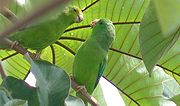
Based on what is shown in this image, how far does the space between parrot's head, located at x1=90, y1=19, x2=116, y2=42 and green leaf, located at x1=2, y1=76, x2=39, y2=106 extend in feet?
2.09

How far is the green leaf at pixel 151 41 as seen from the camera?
564 millimetres

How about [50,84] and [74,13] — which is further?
[74,13]

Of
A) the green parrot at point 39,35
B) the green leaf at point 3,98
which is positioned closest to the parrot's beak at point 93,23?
the green parrot at point 39,35

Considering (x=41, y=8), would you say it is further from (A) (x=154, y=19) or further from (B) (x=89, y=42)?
(B) (x=89, y=42)

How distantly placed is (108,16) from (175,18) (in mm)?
1051

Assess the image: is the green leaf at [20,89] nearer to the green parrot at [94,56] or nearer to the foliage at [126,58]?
the green parrot at [94,56]

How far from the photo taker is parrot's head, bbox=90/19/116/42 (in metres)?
1.18

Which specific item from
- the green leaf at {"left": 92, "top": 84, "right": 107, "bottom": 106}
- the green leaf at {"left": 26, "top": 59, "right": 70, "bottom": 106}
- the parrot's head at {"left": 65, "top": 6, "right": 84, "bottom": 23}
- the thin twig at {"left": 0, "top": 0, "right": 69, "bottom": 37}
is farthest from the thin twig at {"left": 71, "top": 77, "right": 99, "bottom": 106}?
the thin twig at {"left": 0, "top": 0, "right": 69, "bottom": 37}

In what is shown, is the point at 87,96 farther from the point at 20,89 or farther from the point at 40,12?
the point at 40,12

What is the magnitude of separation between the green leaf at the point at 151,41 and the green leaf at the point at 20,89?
0.57 ft

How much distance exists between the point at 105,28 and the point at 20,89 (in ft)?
2.16

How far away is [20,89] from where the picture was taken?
56 centimetres

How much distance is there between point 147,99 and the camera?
1.22m

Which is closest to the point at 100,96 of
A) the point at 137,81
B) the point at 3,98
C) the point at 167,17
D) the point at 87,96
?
A: the point at 137,81
